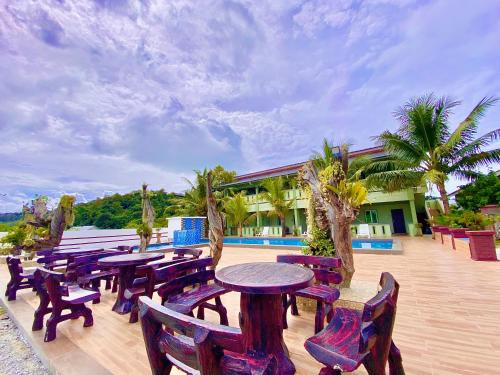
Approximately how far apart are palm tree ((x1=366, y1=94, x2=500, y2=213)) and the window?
143 inches

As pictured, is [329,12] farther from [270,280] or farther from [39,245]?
[39,245]

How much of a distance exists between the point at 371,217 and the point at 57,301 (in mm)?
17887

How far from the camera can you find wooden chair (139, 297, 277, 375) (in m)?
0.98

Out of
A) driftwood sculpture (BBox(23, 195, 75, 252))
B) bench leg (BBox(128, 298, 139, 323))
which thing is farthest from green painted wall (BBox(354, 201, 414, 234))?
driftwood sculpture (BBox(23, 195, 75, 252))

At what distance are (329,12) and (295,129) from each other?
14.8 meters

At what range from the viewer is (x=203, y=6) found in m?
7.65

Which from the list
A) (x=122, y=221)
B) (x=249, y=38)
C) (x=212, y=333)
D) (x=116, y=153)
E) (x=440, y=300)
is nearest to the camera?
(x=212, y=333)

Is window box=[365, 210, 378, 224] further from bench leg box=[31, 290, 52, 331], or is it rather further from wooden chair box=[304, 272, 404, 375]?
bench leg box=[31, 290, 52, 331]

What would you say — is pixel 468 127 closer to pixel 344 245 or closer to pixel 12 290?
pixel 344 245

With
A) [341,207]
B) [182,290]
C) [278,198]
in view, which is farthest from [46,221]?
[278,198]

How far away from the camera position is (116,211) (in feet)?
99.2

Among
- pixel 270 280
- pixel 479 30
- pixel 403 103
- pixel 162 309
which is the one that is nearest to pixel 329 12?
pixel 479 30

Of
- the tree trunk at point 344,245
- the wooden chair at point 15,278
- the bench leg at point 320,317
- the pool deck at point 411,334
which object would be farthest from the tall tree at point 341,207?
the wooden chair at point 15,278

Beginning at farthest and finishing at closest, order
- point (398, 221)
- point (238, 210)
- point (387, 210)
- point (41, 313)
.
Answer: point (238, 210) → point (387, 210) → point (398, 221) → point (41, 313)
